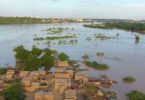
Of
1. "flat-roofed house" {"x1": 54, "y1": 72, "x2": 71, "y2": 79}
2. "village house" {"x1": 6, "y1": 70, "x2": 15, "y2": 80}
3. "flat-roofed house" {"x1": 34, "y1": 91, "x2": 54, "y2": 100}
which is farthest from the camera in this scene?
"village house" {"x1": 6, "y1": 70, "x2": 15, "y2": 80}

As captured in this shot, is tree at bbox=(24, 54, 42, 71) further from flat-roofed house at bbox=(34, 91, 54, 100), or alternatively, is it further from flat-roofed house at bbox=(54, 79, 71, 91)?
flat-roofed house at bbox=(34, 91, 54, 100)

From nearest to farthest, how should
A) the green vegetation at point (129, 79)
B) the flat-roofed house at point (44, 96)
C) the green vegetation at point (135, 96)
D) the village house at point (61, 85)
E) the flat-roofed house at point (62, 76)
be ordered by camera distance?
1. the flat-roofed house at point (44, 96)
2. the green vegetation at point (135, 96)
3. the village house at point (61, 85)
4. the flat-roofed house at point (62, 76)
5. the green vegetation at point (129, 79)

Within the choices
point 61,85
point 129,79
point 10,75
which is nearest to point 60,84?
point 61,85

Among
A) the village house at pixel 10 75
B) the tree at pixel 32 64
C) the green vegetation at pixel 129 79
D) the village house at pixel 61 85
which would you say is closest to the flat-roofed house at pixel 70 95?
the village house at pixel 61 85

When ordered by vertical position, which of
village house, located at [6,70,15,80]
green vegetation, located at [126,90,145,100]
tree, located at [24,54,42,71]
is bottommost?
green vegetation, located at [126,90,145,100]

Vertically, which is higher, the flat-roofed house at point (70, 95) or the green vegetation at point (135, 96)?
the flat-roofed house at point (70, 95)

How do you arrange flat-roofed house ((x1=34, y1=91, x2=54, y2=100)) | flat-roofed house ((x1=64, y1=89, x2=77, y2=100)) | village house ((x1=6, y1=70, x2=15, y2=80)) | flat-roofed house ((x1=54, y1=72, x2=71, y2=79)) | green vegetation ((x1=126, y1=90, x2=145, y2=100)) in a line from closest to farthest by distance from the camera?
flat-roofed house ((x1=34, y1=91, x2=54, y2=100)) < flat-roofed house ((x1=64, y1=89, x2=77, y2=100)) < green vegetation ((x1=126, y1=90, x2=145, y2=100)) < flat-roofed house ((x1=54, y1=72, x2=71, y2=79)) < village house ((x1=6, y1=70, x2=15, y2=80))

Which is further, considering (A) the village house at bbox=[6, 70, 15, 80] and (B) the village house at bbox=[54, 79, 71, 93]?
(A) the village house at bbox=[6, 70, 15, 80]

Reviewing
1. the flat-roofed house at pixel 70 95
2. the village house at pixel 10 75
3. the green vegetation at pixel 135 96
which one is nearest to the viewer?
the flat-roofed house at pixel 70 95

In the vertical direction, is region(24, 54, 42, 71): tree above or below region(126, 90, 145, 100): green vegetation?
above

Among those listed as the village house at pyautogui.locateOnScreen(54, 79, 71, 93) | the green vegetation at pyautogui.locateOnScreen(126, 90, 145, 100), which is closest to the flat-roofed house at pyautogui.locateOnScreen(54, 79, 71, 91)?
the village house at pyautogui.locateOnScreen(54, 79, 71, 93)

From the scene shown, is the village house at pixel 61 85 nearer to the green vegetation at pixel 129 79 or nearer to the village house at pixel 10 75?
the village house at pixel 10 75

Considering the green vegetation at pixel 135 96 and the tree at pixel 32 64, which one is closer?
the green vegetation at pixel 135 96


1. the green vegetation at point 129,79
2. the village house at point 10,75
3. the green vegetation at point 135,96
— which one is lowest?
the green vegetation at point 129,79
